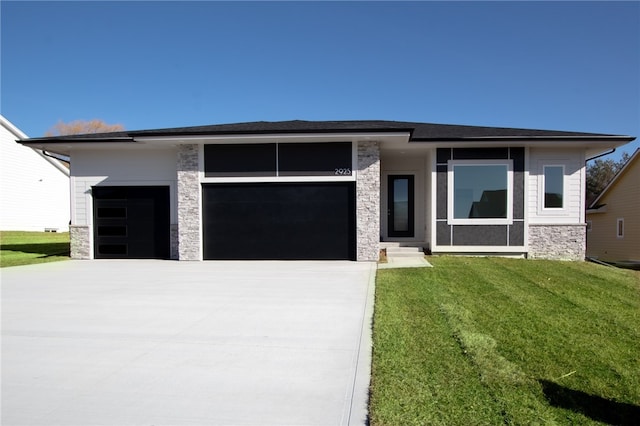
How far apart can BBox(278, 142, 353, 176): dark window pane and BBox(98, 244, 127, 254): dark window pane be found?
6106 millimetres

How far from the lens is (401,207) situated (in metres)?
14.2

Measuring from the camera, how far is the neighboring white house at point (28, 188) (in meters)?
26.0

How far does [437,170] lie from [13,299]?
10.9m

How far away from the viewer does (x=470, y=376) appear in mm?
3496

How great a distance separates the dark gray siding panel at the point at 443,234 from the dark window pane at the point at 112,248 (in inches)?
405

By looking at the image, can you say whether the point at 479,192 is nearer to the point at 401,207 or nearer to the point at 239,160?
the point at 401,207

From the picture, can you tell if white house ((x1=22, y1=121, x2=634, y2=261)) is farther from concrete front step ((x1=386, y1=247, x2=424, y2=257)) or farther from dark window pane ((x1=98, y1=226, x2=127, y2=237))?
dark window pane ((x1=98, y1=226, x2=127, y2=237))

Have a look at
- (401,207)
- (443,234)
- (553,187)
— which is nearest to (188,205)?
(401,207)

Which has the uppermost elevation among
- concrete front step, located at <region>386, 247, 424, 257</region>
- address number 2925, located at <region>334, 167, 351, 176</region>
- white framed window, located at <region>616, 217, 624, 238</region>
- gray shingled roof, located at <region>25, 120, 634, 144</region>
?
gray shingled roof, located at <region>25, 120, 634, 144</region>

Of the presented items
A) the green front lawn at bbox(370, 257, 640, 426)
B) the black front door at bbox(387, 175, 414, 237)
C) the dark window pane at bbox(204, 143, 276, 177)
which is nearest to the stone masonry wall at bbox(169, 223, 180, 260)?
the dark window pane at bbox(204, 143, 276, 177)

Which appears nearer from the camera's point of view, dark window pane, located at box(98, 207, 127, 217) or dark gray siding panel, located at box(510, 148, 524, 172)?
dark gray siding panel, located at box(510, 148, 524, 172)

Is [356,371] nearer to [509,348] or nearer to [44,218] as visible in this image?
[509,348]

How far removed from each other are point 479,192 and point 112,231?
12035 mm

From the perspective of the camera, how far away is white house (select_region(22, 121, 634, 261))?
11633 mm
